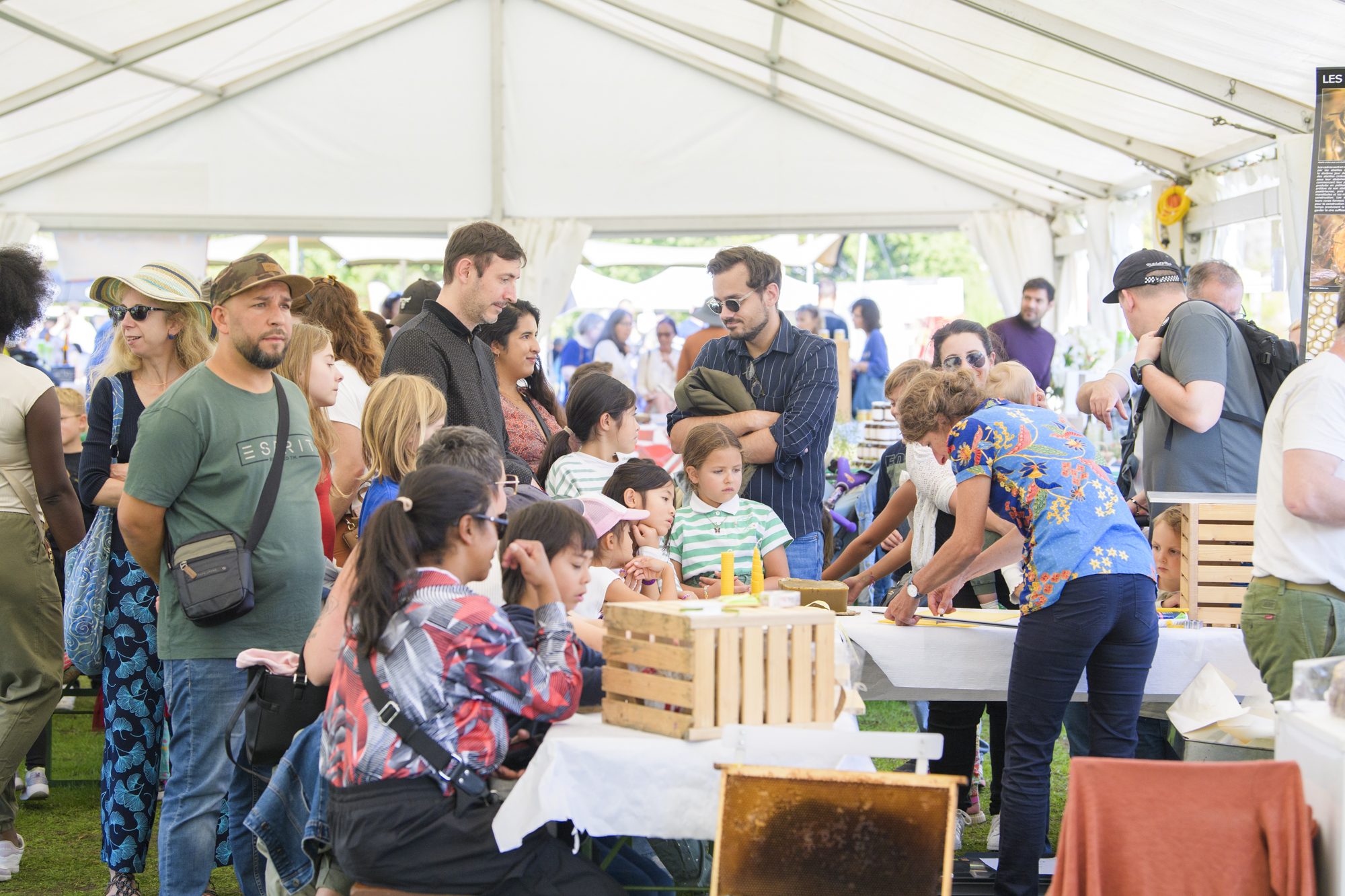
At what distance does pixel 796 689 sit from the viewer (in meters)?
2.10

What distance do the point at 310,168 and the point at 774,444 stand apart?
6616mm

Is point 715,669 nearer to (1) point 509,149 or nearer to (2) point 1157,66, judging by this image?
(2) point 1157,66

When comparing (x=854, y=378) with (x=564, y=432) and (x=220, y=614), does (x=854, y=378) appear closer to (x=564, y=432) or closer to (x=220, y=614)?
(x=564, y=432)

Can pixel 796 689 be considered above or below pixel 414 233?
below

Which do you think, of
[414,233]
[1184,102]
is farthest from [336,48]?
[1184,102]

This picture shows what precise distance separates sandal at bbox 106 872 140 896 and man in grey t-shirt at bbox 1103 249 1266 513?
3220 mm

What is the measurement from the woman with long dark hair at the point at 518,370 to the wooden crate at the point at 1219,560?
2.16 m

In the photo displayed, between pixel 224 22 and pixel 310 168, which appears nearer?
pixel 224 22

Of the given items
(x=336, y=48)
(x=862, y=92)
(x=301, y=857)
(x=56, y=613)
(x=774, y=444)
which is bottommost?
(x=301, y=857)

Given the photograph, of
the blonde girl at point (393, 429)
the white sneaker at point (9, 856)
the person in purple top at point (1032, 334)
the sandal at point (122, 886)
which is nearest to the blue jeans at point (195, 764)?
the sandal at point (122, 886)

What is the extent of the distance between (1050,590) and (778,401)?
1405mm

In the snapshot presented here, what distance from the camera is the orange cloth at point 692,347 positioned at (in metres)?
5.36

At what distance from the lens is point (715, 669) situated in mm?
2021

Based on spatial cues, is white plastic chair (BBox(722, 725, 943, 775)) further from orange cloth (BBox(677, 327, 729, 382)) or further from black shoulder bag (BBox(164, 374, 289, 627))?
orange cloth (BBox(677, 327, 729, 382))
